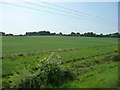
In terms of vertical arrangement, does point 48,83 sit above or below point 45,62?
below

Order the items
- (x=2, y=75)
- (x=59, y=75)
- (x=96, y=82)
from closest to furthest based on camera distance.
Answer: (x=96, y=82), (x=59, y=75), (x=2, y=75)

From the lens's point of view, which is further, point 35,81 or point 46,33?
point 46,33

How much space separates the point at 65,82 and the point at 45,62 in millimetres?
1609

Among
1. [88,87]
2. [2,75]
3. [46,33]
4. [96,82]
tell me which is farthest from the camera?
[46,33]

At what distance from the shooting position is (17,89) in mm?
8172

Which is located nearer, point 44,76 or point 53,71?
point 44,76

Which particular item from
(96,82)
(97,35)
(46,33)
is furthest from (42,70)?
(97,35)

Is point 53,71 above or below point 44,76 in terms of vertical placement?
above

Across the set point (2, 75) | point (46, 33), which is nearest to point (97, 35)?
point (46, 33)

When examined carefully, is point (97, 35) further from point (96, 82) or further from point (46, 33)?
point (96, 82)

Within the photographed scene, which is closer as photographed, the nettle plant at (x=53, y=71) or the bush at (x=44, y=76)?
the bush at (x=44, y=76)

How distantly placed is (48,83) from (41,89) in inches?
28.5

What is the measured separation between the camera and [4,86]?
8.95m

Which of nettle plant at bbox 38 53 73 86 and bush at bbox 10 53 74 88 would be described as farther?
nettle plant at bbox 38 53 73 86
